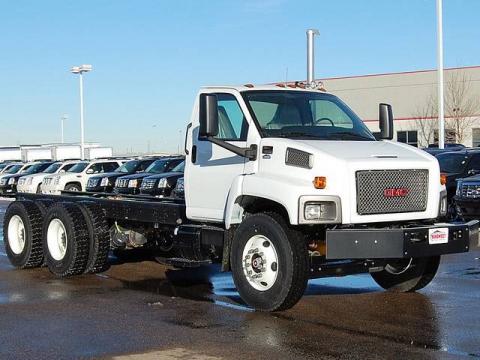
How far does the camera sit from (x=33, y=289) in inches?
404

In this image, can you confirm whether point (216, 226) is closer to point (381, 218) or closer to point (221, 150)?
point (221, 150)

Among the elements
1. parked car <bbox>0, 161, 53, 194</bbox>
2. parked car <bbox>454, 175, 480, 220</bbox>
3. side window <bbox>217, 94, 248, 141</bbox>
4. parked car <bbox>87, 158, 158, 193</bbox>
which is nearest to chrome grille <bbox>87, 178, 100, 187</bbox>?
parked car <bbox>87, 158, 158, 193</bbox>

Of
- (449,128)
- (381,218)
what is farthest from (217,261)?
(449,128)

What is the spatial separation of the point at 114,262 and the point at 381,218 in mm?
6268

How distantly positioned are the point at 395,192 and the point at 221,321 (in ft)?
7.50

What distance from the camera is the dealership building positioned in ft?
169

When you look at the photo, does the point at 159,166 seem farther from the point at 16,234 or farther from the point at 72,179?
the point at 16,234

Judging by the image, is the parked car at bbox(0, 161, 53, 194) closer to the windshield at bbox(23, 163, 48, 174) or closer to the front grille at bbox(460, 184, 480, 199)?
the windshield at bbox(23, 163, 48, 174)

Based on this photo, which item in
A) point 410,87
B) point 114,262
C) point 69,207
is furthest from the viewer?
point 410,87

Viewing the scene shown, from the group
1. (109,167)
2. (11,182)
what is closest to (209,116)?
(109,167)

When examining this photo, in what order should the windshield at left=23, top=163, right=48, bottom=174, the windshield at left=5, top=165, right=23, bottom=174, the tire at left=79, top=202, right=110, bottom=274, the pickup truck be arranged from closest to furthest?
the pickup truck → the tire at left=79, top=202, right=110, bottom=274 → the windshield at left=23, top=163, right=48, bottom=174 → the windshield at left=5, top=165, right=23, bottom=174

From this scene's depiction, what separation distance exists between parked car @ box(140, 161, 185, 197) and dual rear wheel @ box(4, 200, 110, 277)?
24.5ft

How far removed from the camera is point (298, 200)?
7.90 metres

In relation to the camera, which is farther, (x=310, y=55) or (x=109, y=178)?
(x=109, y=178)
